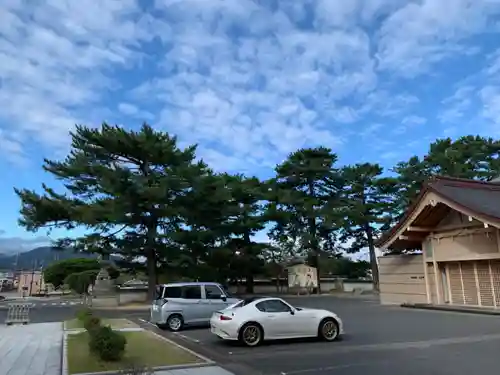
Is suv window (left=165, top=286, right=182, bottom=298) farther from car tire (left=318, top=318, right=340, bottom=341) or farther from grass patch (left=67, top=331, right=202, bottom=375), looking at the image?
car tire (left=318, top=318, right=340, bottom=341)

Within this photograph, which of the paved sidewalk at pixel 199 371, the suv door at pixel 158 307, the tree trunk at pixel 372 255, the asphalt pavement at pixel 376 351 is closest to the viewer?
the paved sidewalk at pixel 199 371

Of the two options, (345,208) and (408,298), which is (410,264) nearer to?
(408,298)

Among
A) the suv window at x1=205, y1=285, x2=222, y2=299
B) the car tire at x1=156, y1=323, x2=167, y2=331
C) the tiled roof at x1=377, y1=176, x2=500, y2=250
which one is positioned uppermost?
the tiled roof at x1=377, y1=176, x2=500, y2=250

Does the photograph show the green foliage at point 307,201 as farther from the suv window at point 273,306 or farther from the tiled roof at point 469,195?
the suv window at point 273,306

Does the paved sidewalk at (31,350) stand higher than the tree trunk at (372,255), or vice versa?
the tree trunk at (372,255)

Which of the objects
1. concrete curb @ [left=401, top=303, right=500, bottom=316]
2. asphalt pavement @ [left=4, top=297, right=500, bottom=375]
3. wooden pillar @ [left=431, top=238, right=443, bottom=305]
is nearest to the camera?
asphalt pavement @ [left=4, top=297, right=500, bottom=375]

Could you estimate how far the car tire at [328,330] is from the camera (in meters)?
12.5

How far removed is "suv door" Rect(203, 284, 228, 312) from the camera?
56.1 feet

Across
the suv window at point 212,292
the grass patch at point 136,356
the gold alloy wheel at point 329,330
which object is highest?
the suv window at point 212,292

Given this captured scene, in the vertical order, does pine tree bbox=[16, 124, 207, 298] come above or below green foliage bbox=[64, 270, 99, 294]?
above

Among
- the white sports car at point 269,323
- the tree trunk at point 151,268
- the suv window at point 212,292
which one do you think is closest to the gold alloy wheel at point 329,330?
the white sports car at point 269,323

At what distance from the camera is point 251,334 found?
11875mm

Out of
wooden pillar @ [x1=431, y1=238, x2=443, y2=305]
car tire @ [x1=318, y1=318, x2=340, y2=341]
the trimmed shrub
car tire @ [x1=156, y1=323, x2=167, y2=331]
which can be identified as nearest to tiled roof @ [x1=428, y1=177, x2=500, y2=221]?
wooden pillar @ [x1=431, y1=238, x2=443, y2=305]

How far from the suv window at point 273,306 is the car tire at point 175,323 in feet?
18.3
